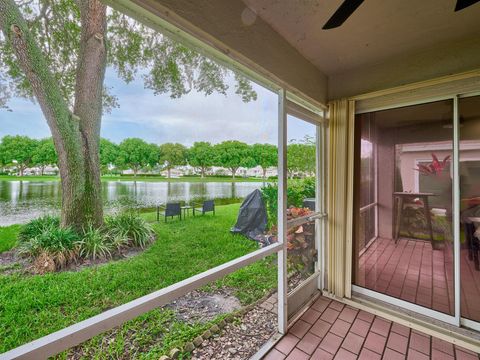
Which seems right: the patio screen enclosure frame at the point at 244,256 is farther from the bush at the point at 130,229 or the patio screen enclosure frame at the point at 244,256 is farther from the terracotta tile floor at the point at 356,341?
the bush at the point at 130,229

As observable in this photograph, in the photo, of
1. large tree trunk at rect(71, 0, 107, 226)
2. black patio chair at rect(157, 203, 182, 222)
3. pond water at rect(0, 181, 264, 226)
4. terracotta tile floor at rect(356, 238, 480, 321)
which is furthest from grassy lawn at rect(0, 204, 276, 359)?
terracotta tile floor at rect(356, 238, 480, 321)

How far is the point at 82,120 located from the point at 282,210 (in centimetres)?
156

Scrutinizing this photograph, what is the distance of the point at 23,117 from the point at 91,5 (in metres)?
0.65

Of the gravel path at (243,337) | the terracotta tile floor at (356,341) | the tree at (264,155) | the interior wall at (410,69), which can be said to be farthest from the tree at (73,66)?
the interior wall at (410,69)

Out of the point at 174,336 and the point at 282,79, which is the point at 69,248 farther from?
the point at 282,79

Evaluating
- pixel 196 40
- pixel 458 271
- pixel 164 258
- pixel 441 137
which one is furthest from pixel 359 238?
pixel 196 40

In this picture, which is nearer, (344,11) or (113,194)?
(344,11)

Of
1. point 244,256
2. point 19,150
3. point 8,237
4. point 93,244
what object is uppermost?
point 19,150

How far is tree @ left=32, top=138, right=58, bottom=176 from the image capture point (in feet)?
3.18

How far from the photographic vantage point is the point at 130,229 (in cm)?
142

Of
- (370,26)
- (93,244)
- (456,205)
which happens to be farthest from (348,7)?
(456,205)

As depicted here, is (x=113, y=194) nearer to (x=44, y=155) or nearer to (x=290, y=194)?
(x=44, y=155)

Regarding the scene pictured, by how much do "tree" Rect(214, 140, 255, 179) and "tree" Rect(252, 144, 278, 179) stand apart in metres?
0.06

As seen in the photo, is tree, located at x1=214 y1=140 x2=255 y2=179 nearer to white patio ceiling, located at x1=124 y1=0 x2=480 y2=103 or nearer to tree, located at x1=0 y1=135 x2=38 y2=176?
white patio ceiling, located at x1=124 y1=0 x2=480 y2=103
